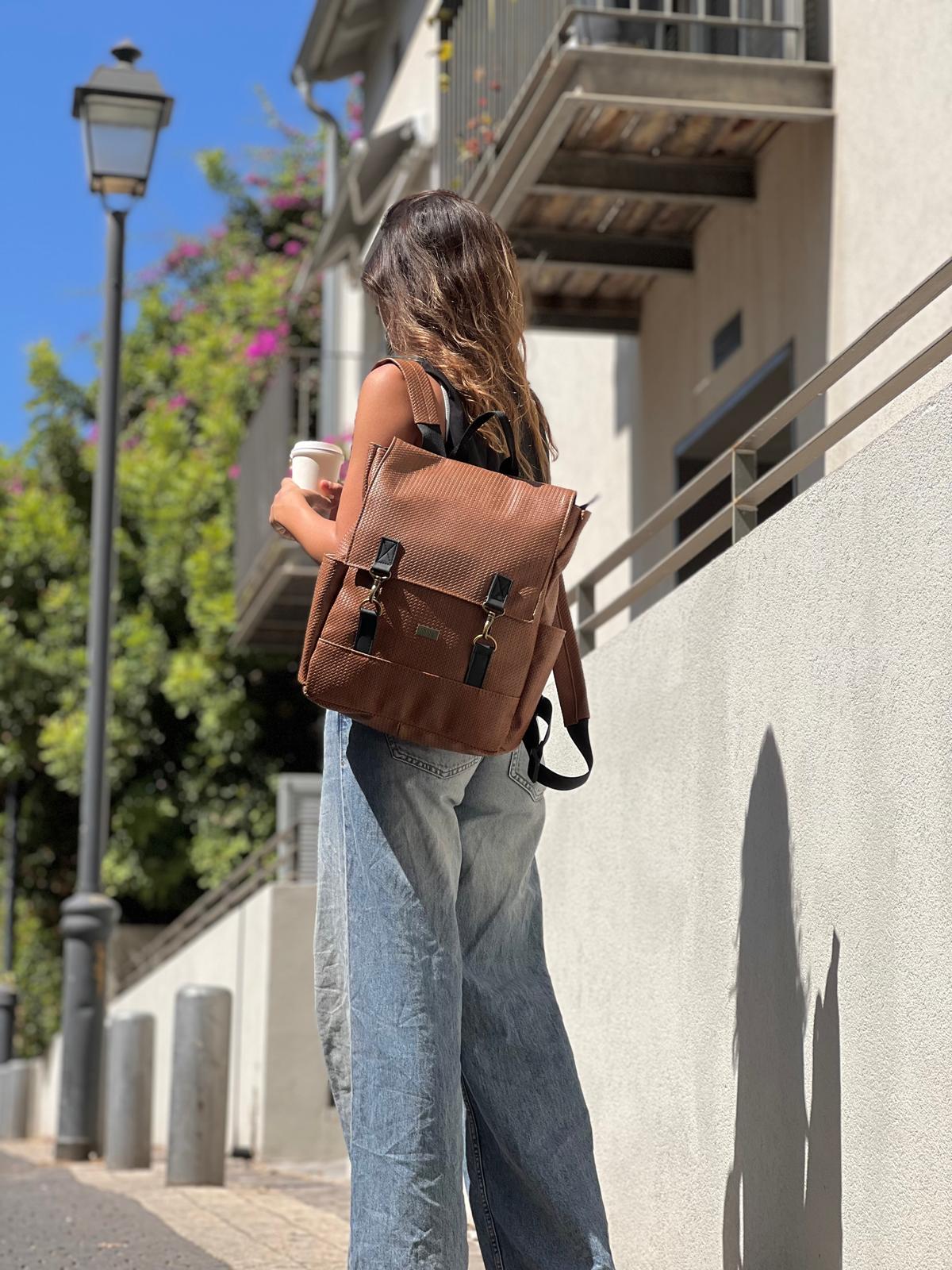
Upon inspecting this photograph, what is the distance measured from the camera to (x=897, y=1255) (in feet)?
9.18

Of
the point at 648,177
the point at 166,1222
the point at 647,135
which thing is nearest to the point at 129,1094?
the point at 166,1222

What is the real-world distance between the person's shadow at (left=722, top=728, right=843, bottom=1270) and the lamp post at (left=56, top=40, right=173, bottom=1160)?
566 cm

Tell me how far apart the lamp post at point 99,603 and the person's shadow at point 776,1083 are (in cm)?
566

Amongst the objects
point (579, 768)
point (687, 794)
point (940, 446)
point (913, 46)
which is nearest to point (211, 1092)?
point (579, 768)

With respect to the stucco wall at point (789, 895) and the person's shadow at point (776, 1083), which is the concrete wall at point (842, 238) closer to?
the stucco wall at point (789, 895)

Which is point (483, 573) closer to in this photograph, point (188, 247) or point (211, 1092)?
point (211, 1092)

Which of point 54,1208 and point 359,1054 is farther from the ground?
point 359,1054

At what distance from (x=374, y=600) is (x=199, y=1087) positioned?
5370 millimetres

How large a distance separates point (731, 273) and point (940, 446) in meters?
5.68

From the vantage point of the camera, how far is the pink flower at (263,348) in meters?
19.6

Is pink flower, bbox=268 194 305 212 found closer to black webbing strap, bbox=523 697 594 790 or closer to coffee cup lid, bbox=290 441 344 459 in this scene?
coffee cup lid, bbox=290 441 344 459

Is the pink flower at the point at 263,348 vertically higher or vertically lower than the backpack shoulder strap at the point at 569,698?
higher

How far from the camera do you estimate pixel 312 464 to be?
3.17 m

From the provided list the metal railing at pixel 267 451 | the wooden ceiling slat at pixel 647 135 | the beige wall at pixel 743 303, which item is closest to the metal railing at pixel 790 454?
the beige wall at pixel 743 303
